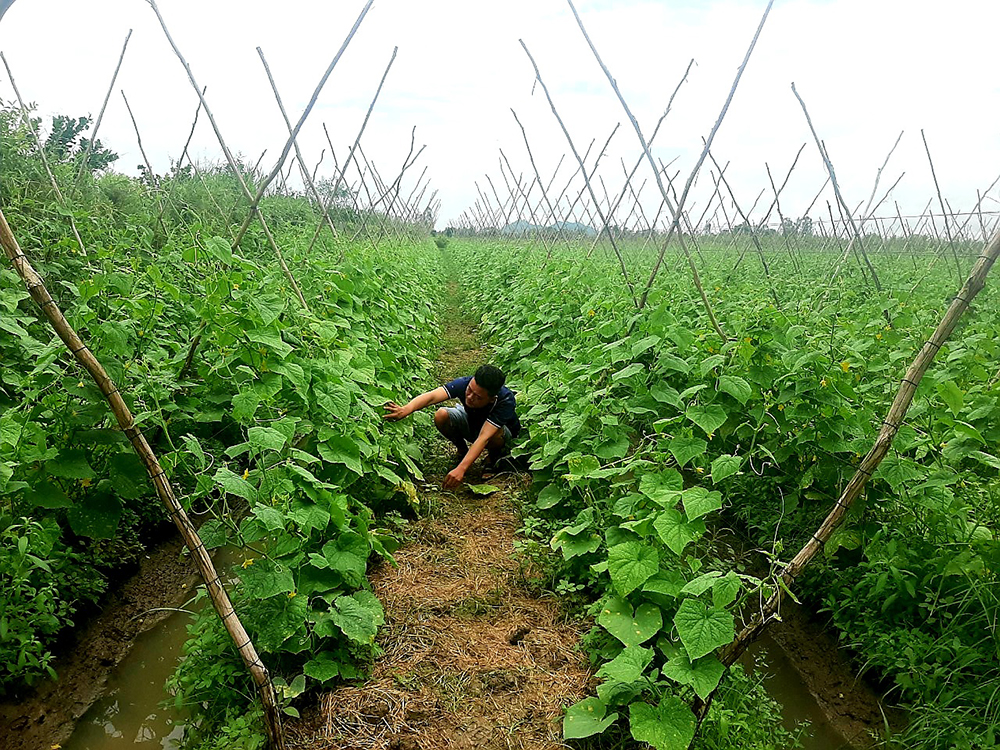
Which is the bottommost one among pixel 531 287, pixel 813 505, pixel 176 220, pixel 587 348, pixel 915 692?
pixel 915 692

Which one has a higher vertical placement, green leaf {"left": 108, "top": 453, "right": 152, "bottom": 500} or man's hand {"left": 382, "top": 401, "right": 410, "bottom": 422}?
green leaf {"left": 108, "top": 453, "right": 152, "bottom": 500}

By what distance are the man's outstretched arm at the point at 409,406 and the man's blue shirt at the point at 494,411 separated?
13 cm


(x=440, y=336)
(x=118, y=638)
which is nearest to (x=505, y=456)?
(x=118, y=638)

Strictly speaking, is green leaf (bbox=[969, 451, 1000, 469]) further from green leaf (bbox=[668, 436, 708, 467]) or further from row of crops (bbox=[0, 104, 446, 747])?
row of crops (bbox=[0, 104, 446, 747])

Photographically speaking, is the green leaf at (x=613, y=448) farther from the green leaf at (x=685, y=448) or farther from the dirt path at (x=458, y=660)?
the dirt path at (x=458, y=660)

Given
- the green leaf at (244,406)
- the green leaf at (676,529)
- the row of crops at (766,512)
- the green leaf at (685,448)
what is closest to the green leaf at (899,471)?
the row of crops at (766,512)

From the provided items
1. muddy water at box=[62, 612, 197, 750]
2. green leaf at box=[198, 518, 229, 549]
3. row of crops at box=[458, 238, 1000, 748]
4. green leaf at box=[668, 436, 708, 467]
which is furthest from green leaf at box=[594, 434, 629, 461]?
muddy water at box=[62, 612, 197, 750]

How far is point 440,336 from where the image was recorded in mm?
10109

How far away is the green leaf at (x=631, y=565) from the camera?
280 centimetres

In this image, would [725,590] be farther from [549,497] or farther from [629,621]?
[549,497]

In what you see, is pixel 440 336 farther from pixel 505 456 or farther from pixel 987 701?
pixel 987 701

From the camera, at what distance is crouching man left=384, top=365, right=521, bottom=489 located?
4836 mm

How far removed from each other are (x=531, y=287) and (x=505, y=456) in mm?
4492

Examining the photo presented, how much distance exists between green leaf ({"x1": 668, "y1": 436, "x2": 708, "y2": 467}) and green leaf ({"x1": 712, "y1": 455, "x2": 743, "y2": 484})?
260 mm
